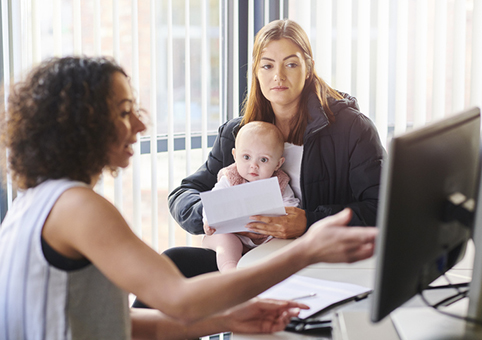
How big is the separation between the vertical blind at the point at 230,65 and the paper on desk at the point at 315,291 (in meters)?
1.52

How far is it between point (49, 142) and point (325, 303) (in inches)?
27.6

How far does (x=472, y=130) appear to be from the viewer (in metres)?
1.04

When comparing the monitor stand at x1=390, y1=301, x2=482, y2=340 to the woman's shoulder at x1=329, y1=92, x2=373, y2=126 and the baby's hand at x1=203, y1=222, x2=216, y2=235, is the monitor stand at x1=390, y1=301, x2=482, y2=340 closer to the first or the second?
the baby's hand at x1=203, y1=222, x2=216, y2=235

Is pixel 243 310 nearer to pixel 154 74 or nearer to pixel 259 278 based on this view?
pixel 259 278

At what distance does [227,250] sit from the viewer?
1882mm

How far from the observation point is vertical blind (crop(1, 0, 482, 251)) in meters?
2.61

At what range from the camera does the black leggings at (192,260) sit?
1.98 meters

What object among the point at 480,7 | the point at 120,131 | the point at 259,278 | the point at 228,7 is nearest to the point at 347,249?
the point at 259,278

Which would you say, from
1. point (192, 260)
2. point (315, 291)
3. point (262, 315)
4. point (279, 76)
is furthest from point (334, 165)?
point (262, 315)

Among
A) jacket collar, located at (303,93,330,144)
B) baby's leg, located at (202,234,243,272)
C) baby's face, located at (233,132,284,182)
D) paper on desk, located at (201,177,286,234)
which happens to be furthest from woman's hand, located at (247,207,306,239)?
jacket collar, located at (303,93,330,144)

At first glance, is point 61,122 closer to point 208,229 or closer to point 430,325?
point 430,325

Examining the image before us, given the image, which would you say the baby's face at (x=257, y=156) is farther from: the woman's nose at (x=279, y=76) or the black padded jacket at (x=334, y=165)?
the woman's nose at (x=279, y=76)

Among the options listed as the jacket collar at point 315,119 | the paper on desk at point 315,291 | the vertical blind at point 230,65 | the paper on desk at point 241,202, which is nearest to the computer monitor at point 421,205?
the paper on desk at point 315,291

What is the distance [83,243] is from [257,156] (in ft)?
4.07
